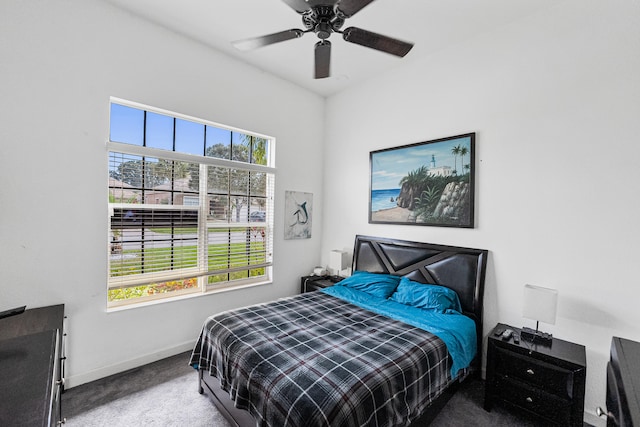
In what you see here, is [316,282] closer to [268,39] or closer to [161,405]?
[161,405]

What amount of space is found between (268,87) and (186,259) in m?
2.42

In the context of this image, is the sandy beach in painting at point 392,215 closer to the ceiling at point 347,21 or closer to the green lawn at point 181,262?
the green lawn at point 181,262

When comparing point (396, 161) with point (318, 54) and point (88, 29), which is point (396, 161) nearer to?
point (318, 54)

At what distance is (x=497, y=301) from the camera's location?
2623 millimetres

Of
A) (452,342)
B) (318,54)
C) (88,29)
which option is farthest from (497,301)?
(88,29)

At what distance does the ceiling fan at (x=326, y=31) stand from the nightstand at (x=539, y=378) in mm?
2419

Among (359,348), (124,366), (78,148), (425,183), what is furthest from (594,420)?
(78,148)

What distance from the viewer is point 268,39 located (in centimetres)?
198

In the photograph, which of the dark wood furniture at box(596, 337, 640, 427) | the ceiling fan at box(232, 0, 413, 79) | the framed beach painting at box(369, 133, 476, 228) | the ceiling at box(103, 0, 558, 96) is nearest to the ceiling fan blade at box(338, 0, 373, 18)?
the ceiling fan at box(232, 0, 413, 79)

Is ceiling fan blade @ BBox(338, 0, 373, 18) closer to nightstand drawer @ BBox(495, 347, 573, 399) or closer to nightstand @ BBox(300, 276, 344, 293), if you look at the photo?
nightstand drawer @ BBox(495, 347, 573, 399)

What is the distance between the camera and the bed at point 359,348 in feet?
4.94

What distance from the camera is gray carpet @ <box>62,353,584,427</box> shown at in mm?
2023

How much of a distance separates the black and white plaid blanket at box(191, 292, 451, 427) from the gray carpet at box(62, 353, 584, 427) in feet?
1.05

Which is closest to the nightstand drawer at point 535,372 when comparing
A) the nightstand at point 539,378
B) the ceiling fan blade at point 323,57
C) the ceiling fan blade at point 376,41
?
the nightstand at point 539,378
